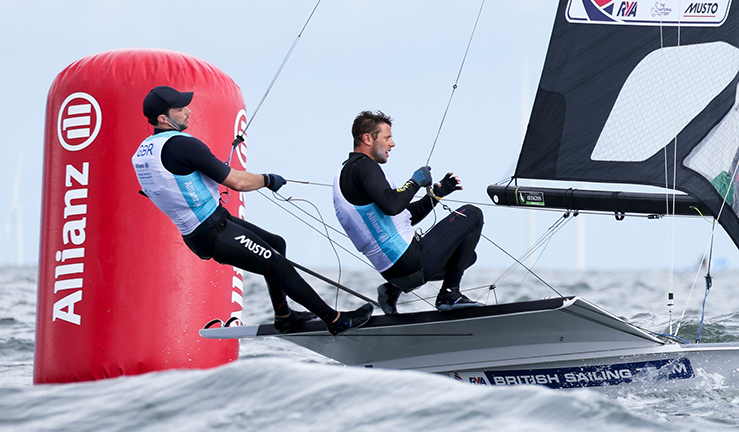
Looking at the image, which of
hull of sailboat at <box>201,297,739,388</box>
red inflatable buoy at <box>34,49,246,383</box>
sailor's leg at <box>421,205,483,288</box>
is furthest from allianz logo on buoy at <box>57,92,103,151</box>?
sailor's leg at <box>421,205,483,288</box>

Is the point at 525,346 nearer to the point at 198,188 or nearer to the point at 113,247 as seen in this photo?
the point at 198,188

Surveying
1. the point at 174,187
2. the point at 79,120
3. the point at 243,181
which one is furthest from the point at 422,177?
the point at 79,120

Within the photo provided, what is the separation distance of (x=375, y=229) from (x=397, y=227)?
96 millimetres

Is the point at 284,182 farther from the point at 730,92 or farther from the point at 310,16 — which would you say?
the point at 730,92

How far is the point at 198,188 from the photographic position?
126 inches

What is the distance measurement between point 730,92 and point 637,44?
485 millimetres

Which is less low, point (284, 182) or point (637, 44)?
point (637, 44)

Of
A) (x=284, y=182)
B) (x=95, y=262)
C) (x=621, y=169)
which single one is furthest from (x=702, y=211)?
(x=95, y=262)

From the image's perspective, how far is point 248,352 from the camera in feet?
17.4

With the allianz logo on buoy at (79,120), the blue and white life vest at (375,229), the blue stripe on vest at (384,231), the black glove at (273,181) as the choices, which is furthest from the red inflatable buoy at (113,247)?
the blue stripe on vest at (384,231)

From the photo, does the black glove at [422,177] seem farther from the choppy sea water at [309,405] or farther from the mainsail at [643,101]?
the choppy sea water at [309,405]

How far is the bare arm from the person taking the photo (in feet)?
10.4

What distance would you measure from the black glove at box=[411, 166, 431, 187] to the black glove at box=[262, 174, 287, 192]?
0.52m

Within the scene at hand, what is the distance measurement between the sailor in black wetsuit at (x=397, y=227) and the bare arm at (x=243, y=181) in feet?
1.15
